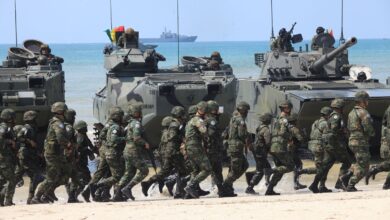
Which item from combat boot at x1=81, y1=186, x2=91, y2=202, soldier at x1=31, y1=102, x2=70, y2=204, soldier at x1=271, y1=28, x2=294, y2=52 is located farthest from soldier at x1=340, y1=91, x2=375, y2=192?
soldier at x1=271, y1=28, x2=294, y2=52

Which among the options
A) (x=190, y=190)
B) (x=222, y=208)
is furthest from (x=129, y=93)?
(x=222, y=208)

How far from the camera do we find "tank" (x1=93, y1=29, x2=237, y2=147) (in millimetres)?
20125

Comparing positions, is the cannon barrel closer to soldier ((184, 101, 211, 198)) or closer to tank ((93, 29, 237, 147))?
tank ((93, 29, 237, 147))

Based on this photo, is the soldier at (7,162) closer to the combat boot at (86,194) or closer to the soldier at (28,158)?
the soldier at (28,158)

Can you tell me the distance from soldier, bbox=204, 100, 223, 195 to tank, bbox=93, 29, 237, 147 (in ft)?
15.6

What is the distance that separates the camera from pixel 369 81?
2231 centimetres

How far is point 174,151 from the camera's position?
49.6ft

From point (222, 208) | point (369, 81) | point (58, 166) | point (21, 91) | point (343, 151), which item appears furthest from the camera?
point (369, 81)

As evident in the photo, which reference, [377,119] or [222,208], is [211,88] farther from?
[222,208]

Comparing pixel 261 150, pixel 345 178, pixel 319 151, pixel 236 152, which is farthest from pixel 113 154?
pixel 345 178

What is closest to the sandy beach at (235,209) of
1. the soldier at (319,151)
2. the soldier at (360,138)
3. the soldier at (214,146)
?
the soldier at (214,146)

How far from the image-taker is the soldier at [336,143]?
15555 mm

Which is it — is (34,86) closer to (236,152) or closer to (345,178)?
(236,152)

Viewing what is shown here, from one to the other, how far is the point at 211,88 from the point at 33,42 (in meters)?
5.91
